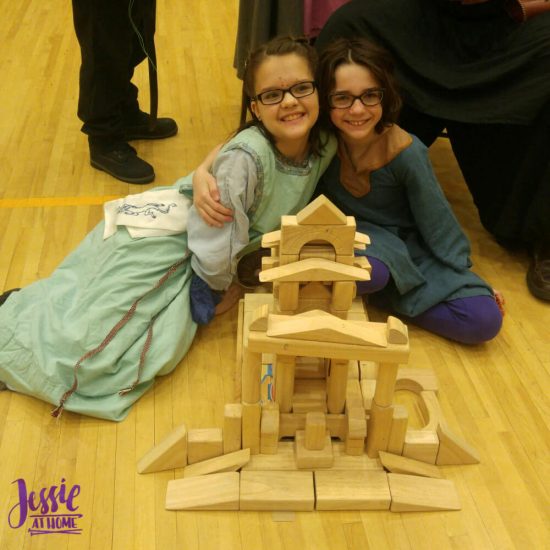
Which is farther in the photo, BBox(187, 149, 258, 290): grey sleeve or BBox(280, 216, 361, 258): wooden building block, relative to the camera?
BBox(187, 149, 258, 290): grey sleeve

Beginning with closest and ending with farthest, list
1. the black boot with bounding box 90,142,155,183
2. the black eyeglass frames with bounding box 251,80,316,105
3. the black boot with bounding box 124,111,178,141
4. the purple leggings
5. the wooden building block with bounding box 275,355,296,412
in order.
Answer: the wooden building block with bounding box 275,355,296,412 < the black eyeglass frames with bounding box 251,80,316,105 < the purple leggings < the black boot with bounding box 90,142,155,183 < the black boot with bounding box 124,111,178,141

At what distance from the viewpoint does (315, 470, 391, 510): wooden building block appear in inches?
45.3

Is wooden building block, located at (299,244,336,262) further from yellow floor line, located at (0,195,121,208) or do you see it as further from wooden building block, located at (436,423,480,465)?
yellow floor line, located at (0,195,121,208)

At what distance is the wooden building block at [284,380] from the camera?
3.61 feet

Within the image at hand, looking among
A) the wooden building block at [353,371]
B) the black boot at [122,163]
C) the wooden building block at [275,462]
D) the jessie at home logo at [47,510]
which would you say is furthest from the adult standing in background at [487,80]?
the jessie at home logo at [47,510]

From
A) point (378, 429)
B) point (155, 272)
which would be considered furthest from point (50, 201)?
point (378, 429)

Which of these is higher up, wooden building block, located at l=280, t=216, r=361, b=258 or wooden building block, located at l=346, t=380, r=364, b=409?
wooden building block, located at l=280, t=216, r=361, b=258

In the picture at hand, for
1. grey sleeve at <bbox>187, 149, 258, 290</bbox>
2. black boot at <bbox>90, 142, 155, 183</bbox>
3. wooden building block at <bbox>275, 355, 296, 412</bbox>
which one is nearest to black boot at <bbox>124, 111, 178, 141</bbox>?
black boot at <bbox>90, 142, 155, 183</bbox>

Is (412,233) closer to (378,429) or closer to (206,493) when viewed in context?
(378,429)

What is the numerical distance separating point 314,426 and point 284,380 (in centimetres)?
9

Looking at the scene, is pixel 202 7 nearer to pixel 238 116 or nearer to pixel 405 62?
pixel 238 116

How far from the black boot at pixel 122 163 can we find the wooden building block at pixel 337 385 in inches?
44.3

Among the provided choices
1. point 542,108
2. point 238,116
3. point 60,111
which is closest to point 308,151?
point 542,108

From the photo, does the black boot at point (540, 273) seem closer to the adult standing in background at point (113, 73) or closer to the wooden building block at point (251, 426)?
the wooden building block at point (251, 426)
